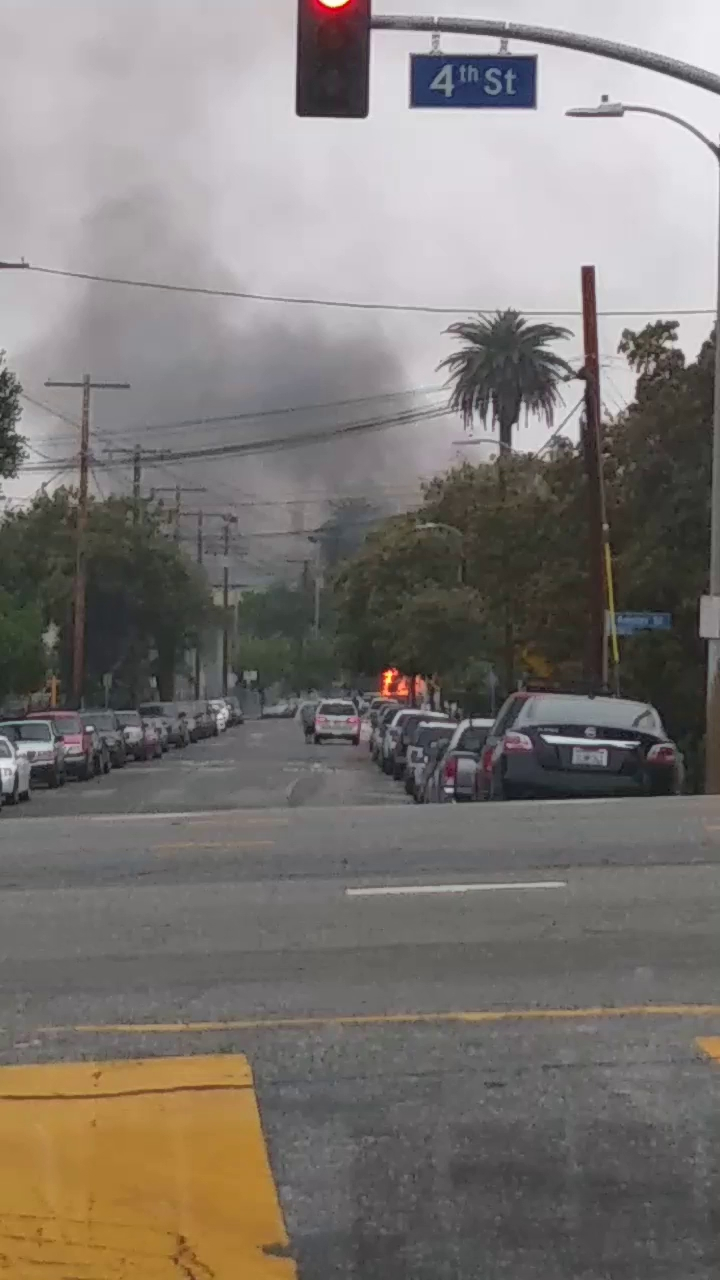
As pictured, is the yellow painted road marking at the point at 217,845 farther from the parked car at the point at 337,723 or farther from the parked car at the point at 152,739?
the parked car at the point at 337,723

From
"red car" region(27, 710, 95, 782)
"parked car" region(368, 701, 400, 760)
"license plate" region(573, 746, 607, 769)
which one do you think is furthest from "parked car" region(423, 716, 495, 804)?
"parked car" region(368, 701, 400, 760)

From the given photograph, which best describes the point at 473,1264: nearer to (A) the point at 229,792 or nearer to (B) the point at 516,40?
(B) the point at 516,40

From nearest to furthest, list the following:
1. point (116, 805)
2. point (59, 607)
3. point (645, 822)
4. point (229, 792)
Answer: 1. point (645, 822)
2. point (116, 805)
3. point (229, 792)
4. point (59, 607)

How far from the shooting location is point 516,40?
1495 centimetres

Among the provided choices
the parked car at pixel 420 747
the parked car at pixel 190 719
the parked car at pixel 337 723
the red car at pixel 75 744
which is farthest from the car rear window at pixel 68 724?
the parked car at pixel 337 723

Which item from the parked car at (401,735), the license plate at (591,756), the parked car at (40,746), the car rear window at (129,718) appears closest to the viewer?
the license plate at (591,756)

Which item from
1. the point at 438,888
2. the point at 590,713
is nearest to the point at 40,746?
the point at 590,713

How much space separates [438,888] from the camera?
41.7ft

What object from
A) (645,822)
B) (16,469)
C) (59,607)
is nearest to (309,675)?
(59,607)

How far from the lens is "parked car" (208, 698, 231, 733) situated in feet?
293

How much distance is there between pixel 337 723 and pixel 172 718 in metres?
6.43

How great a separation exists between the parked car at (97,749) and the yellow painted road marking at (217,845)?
30964 mm

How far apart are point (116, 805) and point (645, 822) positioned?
18.6 metres

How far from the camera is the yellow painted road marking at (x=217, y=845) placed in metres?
14.8
